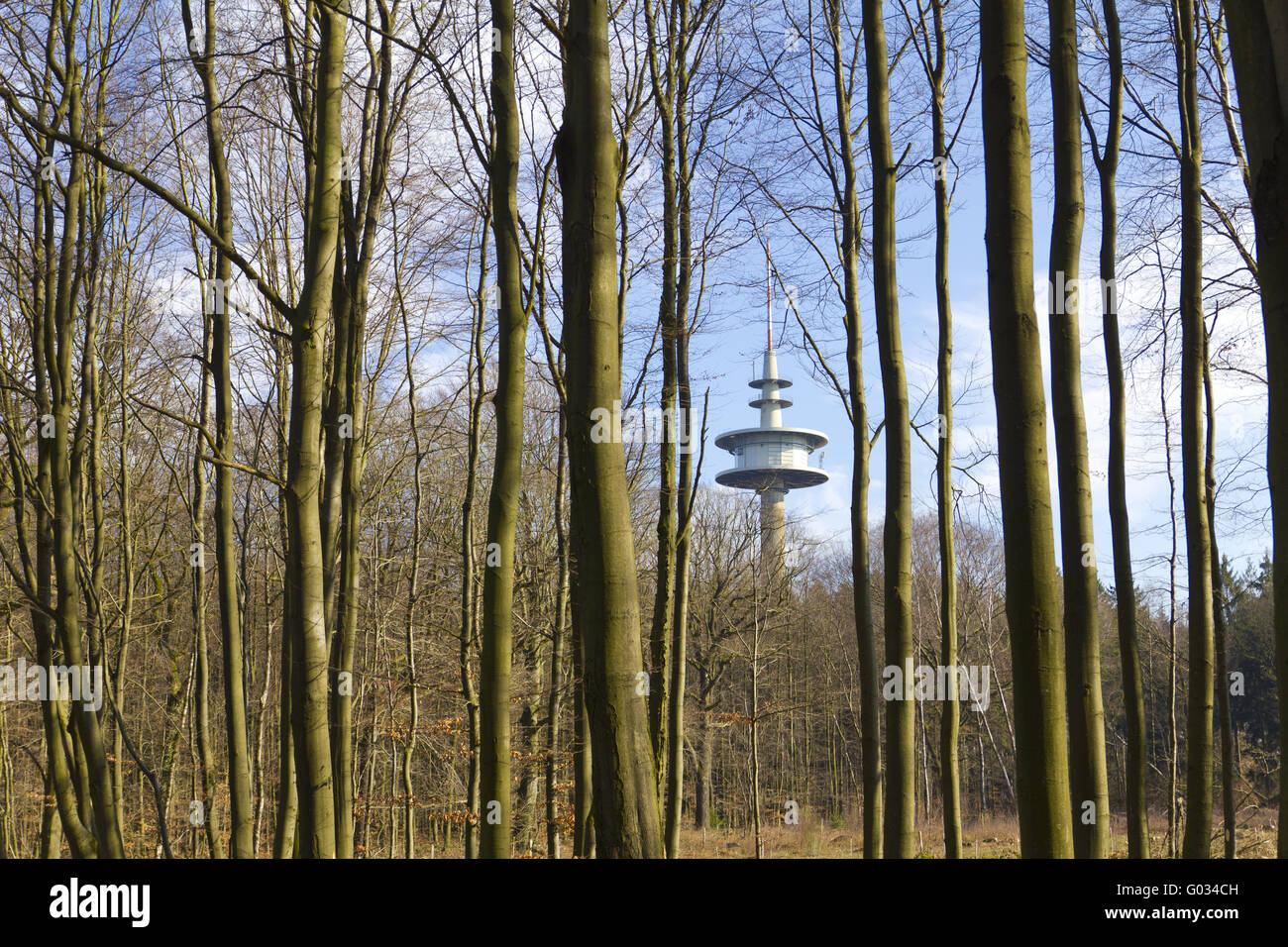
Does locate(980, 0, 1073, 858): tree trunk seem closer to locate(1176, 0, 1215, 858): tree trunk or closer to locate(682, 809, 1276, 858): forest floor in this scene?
locate(1176, 0, 1215, 858): tree trunk

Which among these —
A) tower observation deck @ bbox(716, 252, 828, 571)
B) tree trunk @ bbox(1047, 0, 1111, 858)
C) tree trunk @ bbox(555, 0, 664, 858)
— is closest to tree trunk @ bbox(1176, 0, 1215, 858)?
tree trunk @ bbox(1047, 0, 1111, 858)

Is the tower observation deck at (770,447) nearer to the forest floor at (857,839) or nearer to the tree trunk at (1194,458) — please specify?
the forest floor at (857,839)

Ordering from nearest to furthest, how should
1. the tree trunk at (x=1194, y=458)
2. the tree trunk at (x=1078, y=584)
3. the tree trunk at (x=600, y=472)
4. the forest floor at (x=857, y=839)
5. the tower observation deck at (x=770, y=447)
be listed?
the tree trunk at (x=600, y=472) < the tree trunk at (x=1078, y=584) < the tree trunk at (x=1194, y=458) < the forest floor at (x=857, y=839) < the tower observation deck at (x=770, y=447)

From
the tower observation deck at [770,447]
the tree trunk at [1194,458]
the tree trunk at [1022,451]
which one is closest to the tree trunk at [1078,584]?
the tree trunk at [1022,451]

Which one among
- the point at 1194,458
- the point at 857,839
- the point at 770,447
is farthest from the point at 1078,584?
the point at 770,447

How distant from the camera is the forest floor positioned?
714 inches

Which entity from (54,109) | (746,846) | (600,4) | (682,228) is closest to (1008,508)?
(600,4)

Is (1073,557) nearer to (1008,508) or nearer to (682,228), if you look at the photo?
(1008,508)

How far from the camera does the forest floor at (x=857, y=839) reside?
18125 mm

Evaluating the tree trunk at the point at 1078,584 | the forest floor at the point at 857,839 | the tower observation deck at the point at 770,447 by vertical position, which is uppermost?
the tower observation deck at the point at 770,447

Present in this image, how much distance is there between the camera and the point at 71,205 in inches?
296

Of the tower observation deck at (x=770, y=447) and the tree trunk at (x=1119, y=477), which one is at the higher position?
the tower observation deck at (x=770, y=447)

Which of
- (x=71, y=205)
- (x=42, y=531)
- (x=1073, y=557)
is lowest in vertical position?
(x=1073, y=557)
